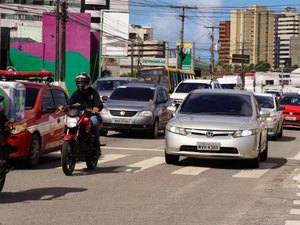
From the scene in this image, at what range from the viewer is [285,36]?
524ft

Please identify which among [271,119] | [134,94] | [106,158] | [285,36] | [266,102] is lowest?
[106,158]

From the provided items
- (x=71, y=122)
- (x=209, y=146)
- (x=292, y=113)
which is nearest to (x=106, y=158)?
(x=209, y=146)

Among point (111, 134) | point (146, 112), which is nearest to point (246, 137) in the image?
point (146, 112)

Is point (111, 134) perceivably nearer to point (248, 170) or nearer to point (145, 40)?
point (248, 170)

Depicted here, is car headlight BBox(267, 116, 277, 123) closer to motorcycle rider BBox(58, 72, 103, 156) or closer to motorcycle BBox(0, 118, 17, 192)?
motorcycle rider BBox(58, 72, 103, 156)

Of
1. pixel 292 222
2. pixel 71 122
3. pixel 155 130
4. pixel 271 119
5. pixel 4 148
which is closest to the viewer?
pixel 292 222

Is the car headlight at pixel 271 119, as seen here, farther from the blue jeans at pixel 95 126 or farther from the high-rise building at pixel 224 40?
the high-rise building at pixel 224 40

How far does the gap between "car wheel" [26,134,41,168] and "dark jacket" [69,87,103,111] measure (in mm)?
1109

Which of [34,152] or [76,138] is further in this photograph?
[34,152]

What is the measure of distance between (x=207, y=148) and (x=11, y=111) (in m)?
4.85

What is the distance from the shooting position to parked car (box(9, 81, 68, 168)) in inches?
496

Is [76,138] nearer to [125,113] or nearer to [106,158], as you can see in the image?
[106,158]

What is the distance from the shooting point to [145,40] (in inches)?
7205

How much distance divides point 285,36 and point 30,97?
15085 cm
